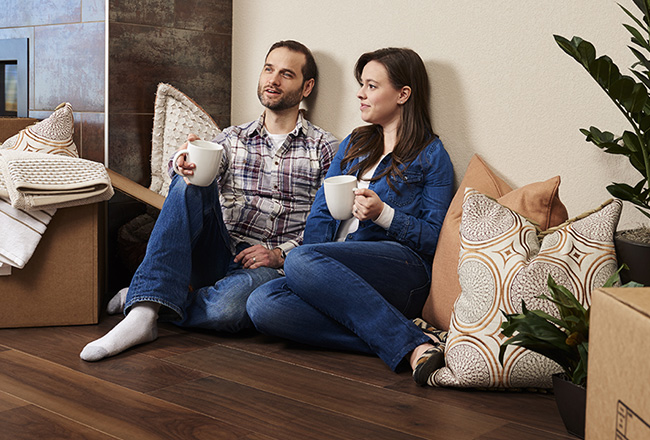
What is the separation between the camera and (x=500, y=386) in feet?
5.16

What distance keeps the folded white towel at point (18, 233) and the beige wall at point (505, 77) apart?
107 centimetres

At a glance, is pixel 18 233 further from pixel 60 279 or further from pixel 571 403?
pixel 571 403

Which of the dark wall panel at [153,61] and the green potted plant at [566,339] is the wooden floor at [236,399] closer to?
the green potted plant at [566,339]

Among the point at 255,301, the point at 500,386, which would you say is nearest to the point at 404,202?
the point at 255,301

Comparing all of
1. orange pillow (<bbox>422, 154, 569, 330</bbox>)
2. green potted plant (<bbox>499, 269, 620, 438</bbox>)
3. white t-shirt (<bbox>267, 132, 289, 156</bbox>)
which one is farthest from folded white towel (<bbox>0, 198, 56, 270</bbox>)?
green potted plant (<bbox>499, 269, 620, 438</bbox>)

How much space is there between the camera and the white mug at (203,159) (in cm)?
179

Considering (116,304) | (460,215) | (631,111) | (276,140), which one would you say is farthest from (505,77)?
(116,304)

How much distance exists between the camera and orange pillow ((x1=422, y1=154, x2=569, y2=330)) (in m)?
1.71

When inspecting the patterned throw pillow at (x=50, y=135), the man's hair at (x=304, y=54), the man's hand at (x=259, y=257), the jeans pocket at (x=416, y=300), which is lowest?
the jeans pocket at (x=416, y=300)

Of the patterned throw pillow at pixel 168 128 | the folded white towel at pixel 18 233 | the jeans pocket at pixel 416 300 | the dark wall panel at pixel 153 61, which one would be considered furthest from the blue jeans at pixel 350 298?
the dark wall panel at pixel 153 61

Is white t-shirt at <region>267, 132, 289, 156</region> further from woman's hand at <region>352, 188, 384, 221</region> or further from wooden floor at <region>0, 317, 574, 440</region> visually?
wooden floor at <region>0, 317, 574, 440</region>

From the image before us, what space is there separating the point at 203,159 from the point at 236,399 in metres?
0.64

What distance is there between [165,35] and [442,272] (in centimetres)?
144

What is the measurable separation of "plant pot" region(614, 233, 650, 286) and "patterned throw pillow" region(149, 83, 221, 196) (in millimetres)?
1557
